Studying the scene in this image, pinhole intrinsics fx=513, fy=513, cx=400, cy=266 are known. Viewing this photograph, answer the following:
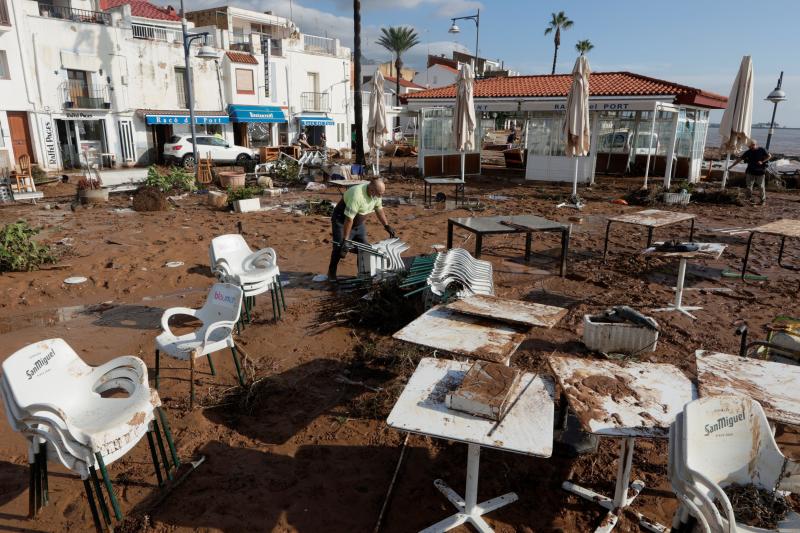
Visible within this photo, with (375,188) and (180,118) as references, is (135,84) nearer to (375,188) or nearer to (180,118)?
(180,118)

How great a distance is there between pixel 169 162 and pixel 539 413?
2590cm

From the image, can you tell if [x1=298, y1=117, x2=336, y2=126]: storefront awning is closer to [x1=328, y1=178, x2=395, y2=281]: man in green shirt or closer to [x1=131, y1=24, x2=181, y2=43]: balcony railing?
[x1=131, y1=24, x2=181, y2=43]: balcony railing

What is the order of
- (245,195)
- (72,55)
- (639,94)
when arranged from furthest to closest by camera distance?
(72,55) → (639,94) → (245,195)

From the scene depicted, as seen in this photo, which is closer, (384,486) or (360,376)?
(384,486)

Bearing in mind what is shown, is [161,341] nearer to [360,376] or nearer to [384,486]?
[360,376]

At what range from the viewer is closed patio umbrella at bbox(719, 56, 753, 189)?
12594 millimetres

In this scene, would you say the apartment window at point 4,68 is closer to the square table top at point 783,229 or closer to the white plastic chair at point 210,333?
the white plastic chair at point 210,333

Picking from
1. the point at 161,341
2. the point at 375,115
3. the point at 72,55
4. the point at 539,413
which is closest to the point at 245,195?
the point at 375,115

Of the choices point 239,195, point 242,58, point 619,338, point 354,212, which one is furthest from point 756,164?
point 242,58

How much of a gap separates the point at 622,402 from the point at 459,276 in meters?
2.67

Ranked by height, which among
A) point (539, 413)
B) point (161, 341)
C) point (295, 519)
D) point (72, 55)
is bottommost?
point (295, 519)

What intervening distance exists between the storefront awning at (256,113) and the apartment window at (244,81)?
3.24 feet

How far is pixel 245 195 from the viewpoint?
13.8m

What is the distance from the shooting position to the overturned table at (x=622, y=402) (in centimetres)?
279
